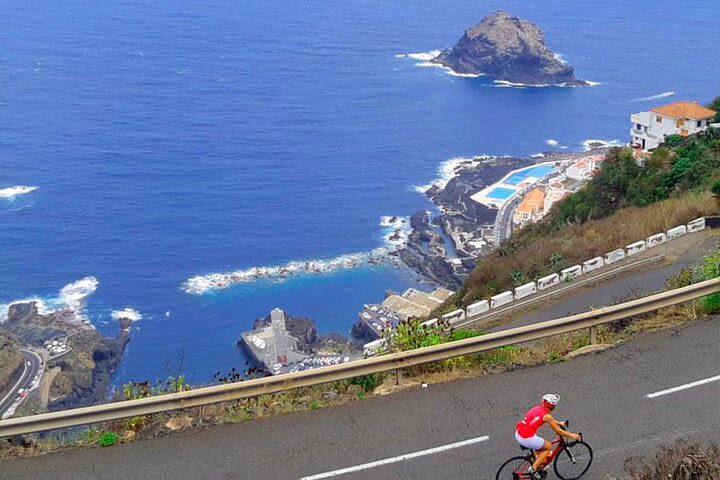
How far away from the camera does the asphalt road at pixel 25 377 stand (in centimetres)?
4616

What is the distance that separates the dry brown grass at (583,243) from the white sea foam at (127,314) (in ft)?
118

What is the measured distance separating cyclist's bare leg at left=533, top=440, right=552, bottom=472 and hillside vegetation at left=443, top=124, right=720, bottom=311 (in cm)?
1545

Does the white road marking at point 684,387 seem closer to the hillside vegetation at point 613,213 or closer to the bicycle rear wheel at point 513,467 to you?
the bicycle rear wheel at point 513,467

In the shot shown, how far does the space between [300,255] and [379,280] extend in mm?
8099

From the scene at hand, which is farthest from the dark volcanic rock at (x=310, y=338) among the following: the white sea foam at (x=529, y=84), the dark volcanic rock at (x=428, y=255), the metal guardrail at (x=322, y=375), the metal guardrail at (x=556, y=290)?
the white sea foam at (x=529, y=84)

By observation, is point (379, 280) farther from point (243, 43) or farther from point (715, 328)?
point (243, 43)

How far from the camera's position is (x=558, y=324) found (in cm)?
1130

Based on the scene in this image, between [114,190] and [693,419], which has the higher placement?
[693,419]

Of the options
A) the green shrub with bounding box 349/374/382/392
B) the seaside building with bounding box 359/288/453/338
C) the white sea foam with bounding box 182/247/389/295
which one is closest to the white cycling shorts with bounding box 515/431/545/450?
the green shrub with bounding box 349/374/382/392

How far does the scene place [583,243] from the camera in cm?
2550

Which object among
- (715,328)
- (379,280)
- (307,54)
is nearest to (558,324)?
(715,328)

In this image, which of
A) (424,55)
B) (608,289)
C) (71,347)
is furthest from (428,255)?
(424,55)

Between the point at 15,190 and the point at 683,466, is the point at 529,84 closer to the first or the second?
the point at 15,190

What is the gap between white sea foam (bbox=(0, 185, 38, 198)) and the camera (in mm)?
77375
